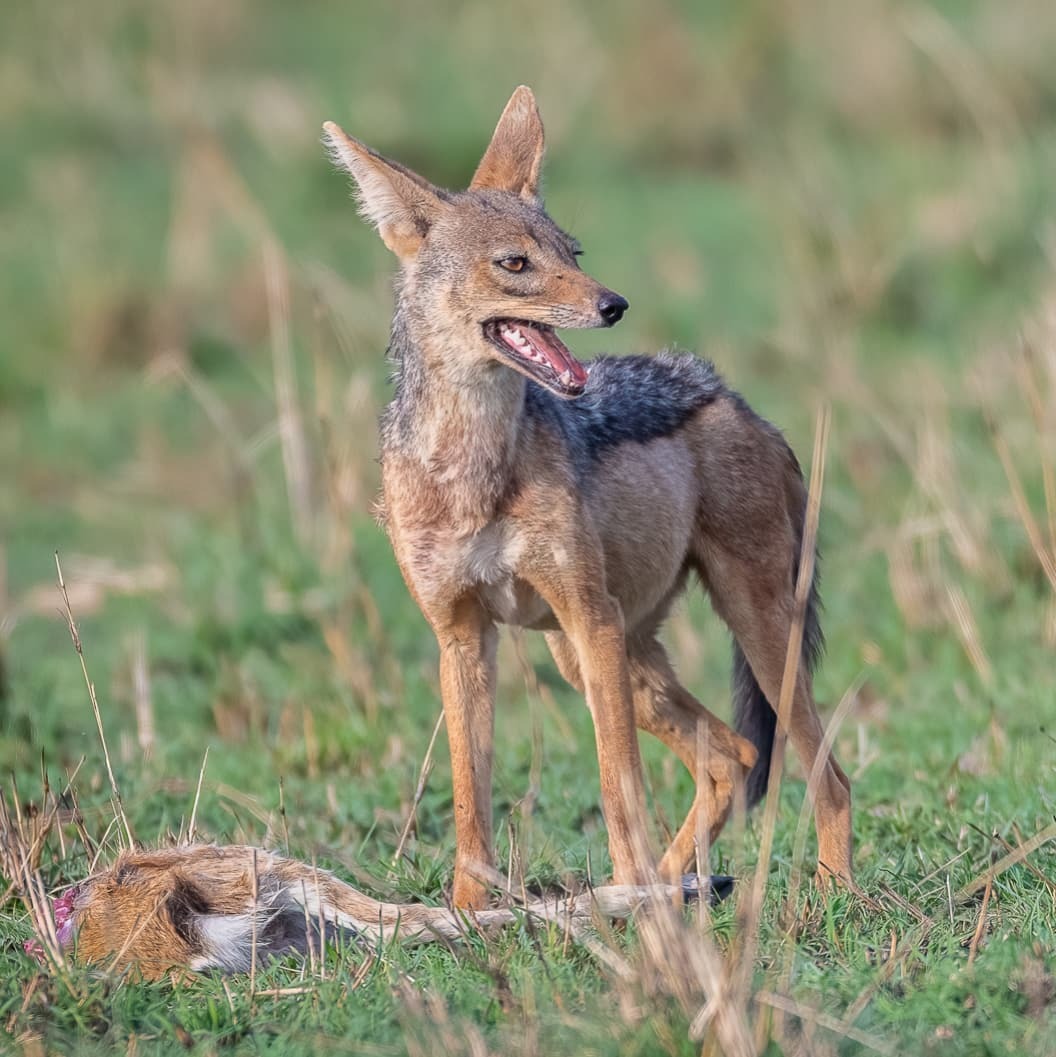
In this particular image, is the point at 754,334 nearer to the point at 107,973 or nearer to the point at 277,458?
the point at 277,458

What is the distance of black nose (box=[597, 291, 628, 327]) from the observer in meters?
4.83

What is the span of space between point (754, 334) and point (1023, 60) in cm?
492

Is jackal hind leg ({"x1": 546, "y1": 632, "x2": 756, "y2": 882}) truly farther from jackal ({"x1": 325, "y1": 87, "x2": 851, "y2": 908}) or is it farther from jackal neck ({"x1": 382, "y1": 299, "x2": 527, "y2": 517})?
jackal neck ({"x1": 382, "y1": 299, "x2": 527, "y2": 517})

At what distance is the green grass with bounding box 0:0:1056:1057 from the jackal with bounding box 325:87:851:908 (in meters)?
0.29

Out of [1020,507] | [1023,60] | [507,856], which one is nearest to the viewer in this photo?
[507,856]

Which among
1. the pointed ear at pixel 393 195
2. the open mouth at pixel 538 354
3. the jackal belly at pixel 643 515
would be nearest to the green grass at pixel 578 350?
the jackal belly at pixel 643 515

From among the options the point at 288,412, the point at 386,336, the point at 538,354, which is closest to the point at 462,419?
the point at 538,354

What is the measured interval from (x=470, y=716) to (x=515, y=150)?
1.71 meters

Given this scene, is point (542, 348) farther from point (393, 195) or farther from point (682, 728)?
point (682, 728)

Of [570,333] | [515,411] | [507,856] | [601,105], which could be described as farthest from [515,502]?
[601,105]

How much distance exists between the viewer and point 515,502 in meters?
5.08

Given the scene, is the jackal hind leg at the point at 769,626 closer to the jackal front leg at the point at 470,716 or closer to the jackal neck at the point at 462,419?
the jackal front leg at the point at 470,716

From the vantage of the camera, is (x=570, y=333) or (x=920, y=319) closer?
(x=570, y=333)

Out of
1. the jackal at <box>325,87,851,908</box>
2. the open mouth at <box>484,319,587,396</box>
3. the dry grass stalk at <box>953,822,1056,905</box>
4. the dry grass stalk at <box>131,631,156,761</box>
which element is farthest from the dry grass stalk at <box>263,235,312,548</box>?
the dry grass stalk at <box>953,822,1056,905</box>
